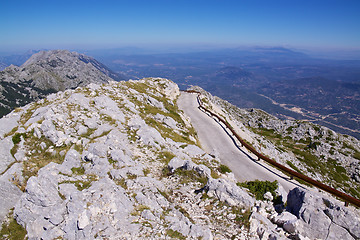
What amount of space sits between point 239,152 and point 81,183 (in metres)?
21.8

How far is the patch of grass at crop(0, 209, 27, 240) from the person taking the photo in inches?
386

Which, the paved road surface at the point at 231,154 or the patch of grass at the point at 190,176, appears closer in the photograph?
the patch of grass at the point at 190,176

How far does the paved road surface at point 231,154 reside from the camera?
21875mm

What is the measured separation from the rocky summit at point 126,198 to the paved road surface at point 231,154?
5440 mm

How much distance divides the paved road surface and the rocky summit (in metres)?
5.44

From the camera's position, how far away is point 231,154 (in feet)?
87.7

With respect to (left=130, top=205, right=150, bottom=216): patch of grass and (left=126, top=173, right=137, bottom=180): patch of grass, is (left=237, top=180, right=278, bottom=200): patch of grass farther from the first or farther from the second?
(left=126, top=173, right=137, bottom=180): patch of grass

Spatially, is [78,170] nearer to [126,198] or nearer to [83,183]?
[83,183]

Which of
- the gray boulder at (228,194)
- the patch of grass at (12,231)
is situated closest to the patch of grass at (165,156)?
the gray boulder at (228,194)

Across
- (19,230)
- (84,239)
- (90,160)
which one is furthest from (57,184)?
(84,239)

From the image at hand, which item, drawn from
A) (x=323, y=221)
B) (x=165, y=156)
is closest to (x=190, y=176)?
(x=165, y=156)

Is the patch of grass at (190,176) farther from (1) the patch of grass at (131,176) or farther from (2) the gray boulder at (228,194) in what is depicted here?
(1) the patch of grass at (131,176)

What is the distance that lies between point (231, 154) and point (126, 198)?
1896cm

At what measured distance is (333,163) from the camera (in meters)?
60.2
